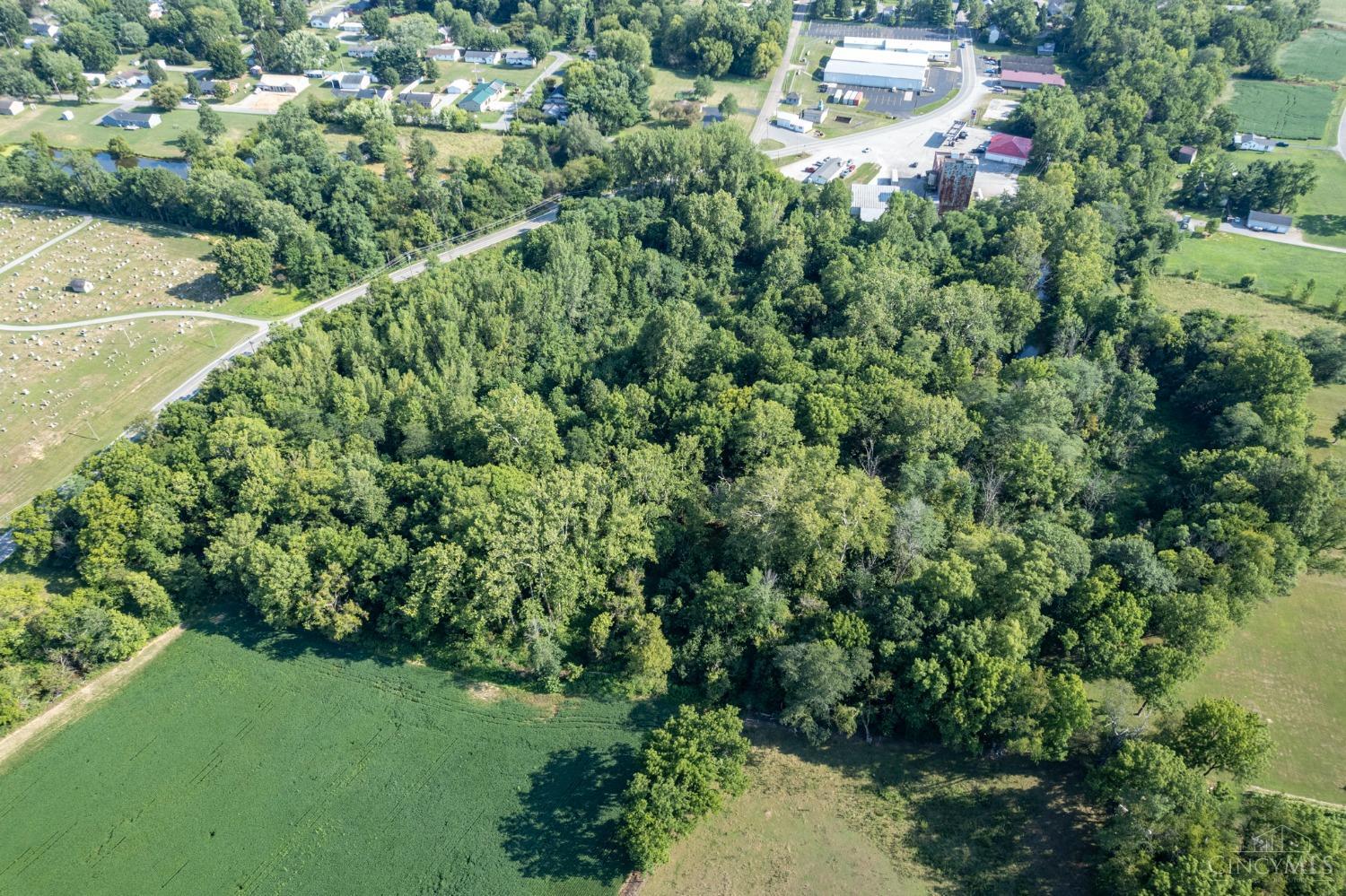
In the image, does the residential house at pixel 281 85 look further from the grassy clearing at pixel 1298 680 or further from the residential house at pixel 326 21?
the grassy clearing at pixel 1298 680

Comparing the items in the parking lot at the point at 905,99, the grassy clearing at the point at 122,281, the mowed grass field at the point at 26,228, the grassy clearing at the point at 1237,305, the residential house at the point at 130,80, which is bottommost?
the grassy clearing at the point at 122,281

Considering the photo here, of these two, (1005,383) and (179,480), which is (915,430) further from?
(179,480)

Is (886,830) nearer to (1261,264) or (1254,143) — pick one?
(1261,264)

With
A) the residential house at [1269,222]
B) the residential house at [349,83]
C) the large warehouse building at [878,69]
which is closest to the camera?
the residential house at [1269,222]

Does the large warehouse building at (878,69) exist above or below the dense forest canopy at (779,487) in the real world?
A: above

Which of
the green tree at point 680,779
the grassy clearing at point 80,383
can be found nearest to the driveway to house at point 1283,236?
the green tree at point 680,779

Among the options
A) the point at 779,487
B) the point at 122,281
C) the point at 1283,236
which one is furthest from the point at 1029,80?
the point at 122,281
